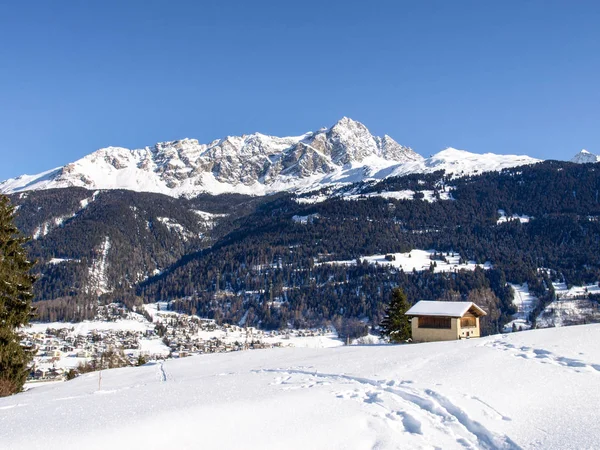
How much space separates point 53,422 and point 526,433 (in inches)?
522

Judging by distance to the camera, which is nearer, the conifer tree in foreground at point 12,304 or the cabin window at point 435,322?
the conifer tree in foreground at point 12,304

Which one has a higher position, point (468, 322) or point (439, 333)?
point (468, 322)

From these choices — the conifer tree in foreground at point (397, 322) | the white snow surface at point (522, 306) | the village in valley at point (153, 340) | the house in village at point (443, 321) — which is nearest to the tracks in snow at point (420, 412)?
the house in village at point (443, 321)

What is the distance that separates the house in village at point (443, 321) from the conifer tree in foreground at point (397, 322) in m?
5.02

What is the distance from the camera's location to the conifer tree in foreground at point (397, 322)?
56.2 m

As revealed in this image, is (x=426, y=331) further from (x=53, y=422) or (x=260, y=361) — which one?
(x=53, y=422)

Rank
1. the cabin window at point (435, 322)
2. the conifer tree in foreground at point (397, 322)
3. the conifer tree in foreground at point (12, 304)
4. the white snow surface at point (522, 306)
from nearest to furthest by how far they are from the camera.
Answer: the conifer tree in foreground at point (12, 304)
the cabin window at point (435, 322)
the conifer tree in foreground at point (397, 322)
the white snow surface at point (522, 306)

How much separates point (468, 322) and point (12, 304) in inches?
1591

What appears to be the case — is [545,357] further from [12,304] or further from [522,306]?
[522,306]

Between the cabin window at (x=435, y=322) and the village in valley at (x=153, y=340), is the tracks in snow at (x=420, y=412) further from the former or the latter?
the village in valley at (x=153, y=340)

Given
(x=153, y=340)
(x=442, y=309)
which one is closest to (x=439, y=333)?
(x=442, y=309)

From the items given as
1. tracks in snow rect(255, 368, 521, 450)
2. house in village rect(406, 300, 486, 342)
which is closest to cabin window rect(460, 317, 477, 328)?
house in village rect(406, 300, 486, 342)

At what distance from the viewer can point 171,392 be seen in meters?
20.1

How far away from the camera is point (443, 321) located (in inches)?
1966
